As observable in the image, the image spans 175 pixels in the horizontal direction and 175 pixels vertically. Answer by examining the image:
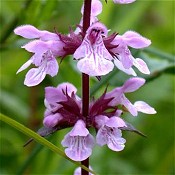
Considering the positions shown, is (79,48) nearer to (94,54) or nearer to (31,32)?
(94,54)

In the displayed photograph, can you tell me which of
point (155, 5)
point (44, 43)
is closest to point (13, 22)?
point (44, 43)

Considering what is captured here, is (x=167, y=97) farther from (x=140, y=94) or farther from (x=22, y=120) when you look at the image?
(x=22, y=120)

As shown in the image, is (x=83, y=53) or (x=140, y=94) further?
(x=140, y=94)

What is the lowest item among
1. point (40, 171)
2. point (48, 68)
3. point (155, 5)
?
point (40, 171)

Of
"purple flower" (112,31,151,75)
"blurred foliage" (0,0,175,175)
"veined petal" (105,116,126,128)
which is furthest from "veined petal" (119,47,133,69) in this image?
"blurred foliage" (0,0,175,175)

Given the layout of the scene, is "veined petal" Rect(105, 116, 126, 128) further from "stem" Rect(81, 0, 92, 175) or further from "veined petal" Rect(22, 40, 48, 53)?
"veined petal" Rect(22, 40, 48, 53)

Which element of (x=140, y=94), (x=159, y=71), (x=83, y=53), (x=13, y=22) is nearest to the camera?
(x=83, y=53)

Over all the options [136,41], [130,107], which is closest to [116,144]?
[130,107]

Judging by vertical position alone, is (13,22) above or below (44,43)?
below
